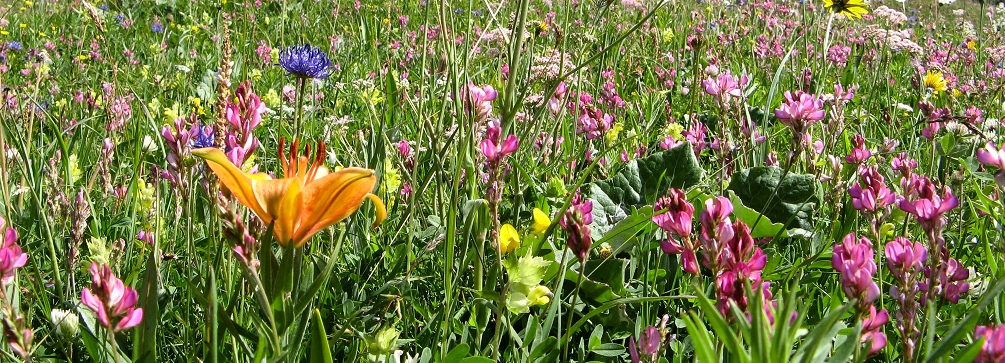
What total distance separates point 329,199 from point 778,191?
1.36 meters

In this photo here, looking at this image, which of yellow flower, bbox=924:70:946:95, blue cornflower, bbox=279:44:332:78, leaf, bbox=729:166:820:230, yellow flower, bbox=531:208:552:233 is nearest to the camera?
yellow flower, bbox=531:208:552:233

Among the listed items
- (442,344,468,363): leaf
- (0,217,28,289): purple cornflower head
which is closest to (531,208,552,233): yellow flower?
(442,344,468,363): leaf

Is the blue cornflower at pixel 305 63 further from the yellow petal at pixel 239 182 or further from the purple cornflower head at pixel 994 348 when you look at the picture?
the purple cornflower head at pixel 994 348

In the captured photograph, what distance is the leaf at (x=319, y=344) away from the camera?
2.91 feet

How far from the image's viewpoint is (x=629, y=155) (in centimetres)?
259

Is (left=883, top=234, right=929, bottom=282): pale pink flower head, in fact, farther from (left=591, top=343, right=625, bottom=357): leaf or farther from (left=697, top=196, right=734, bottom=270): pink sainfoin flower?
(left=591, top=343, right=625, bottom=357): leaf

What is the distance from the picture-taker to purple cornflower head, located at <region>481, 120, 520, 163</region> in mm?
1268

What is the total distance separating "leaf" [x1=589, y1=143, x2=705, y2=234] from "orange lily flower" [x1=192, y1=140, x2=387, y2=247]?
3.86ft

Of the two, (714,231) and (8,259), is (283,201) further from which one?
(714,231)

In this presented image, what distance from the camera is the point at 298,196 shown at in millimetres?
821

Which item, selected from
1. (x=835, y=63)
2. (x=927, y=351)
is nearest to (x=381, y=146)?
(x=927, y=351)

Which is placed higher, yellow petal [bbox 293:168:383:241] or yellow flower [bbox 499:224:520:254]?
yellow petal [bbox 293:168:383:241]

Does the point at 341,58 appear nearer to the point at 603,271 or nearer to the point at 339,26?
the point at 339,26

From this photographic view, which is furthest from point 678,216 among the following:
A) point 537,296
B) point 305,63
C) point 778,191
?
point 305,63
